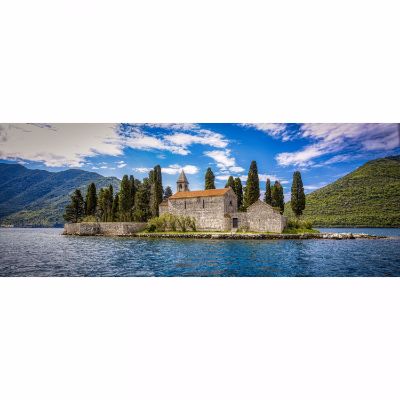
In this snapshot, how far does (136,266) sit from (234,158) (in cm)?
414

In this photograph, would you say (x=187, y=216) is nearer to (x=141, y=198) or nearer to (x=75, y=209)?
(x=141, y=198)

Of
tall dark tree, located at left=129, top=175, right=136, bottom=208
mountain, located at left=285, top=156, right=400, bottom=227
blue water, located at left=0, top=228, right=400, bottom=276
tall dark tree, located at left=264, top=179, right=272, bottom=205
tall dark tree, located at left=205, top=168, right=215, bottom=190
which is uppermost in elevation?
tall dark tree, located at left=129, top=175, right=136, bottom=208

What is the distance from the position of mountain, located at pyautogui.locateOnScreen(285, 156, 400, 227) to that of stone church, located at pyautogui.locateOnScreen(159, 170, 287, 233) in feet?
13.8

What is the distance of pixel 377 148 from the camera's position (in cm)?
818

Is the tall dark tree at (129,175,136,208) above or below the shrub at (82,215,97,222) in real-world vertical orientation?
above

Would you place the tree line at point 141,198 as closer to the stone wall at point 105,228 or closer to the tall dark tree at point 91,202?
the tall dark tree at point 91,202

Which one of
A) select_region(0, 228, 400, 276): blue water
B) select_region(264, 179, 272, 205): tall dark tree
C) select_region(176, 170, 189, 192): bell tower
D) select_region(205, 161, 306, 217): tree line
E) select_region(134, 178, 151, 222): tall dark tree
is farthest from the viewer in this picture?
select_region(134, 178, 151, 222): tall dark tree

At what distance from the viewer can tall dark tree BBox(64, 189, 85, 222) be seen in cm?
1435

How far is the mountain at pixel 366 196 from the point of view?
874 centimetres

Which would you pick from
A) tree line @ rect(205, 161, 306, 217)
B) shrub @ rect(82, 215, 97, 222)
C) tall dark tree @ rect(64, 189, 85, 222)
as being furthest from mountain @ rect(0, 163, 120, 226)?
shrub @ rect(82, 215, 97, 222)

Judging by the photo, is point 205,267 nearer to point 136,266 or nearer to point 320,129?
point 136,266

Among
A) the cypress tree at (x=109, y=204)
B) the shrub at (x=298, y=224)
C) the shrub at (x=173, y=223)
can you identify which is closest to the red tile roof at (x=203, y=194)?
the shrub at (x=173, y=223)

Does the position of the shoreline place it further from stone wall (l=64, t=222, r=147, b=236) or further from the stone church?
stone wall (l=64, t=222, r=147, b=236)

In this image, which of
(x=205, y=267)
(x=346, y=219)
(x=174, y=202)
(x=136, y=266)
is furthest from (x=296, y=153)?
(x=174, y=202)
